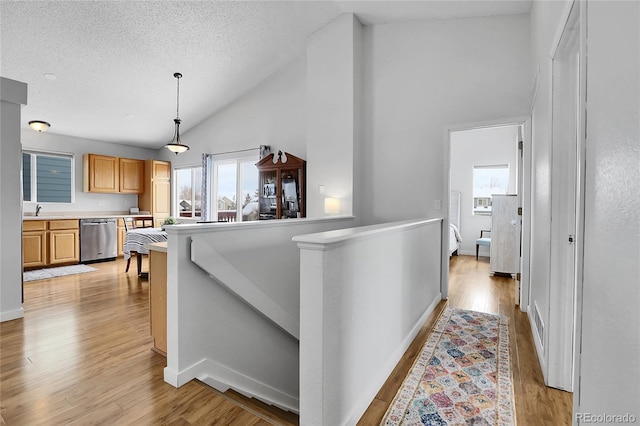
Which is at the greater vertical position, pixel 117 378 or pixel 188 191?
pixel 188 191

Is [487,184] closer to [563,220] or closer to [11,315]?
[563,220]

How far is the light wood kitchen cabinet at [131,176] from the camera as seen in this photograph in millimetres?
6812

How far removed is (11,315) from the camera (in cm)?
302

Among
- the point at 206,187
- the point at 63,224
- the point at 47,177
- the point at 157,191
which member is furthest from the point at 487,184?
the point at 47,177

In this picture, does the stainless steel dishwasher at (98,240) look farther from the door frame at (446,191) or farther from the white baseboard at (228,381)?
the door frame at (446,191)

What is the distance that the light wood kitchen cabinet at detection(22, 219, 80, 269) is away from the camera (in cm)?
511

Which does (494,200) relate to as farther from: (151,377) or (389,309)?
(151,377)

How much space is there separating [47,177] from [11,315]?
404 cm

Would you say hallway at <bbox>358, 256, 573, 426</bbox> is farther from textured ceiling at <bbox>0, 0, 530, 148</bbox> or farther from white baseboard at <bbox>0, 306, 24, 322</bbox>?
white baseboard at <bbox>0, 306, 24, 322</bbox>

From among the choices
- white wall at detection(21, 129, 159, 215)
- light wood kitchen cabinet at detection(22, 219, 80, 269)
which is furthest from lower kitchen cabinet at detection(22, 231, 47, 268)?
white wall at detection(21, 129, 159, 215)

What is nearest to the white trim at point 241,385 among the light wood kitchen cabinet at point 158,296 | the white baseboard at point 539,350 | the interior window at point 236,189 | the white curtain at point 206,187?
the light wood kitchen cabinet at point 158,296

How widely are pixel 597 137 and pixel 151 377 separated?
2.63 m

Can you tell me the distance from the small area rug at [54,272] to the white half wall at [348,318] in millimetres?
5205

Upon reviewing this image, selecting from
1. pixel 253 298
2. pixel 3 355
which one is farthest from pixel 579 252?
pixel 3 355
